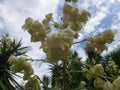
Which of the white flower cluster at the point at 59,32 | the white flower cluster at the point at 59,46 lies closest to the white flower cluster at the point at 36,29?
the white flower cluster at the point at 59,32

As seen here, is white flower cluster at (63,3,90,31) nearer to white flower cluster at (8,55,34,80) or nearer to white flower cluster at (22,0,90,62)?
white flower cluster at (22,0,90,62)

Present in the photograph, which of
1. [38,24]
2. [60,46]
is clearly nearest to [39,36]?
[38,24]

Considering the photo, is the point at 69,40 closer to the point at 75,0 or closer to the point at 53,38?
the point at 53,38

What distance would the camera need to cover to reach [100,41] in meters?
1.11

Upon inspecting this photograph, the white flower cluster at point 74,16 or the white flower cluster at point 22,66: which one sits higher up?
the white flower cluster at point 74,16

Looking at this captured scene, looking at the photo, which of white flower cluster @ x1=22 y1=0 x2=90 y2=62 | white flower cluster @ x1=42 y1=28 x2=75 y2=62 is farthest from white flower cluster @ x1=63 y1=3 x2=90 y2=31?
white flower cluster @ x1=42 y1=28 x2=75 y2=62

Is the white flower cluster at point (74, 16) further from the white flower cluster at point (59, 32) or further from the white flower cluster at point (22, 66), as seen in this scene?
the white flower cluster at point (22, 66)

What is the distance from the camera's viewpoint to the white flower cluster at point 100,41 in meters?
1.11

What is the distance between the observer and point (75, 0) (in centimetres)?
120

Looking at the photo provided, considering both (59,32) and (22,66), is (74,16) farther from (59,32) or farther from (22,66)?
(22,66)

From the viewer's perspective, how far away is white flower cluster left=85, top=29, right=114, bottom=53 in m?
1.11

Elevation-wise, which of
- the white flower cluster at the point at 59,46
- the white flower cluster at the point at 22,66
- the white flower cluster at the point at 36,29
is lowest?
the white flower cluster at the point at 22,66

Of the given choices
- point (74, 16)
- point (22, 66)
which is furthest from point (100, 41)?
point (22, 66)

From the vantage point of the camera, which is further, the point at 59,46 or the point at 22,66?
the point at 22,66
